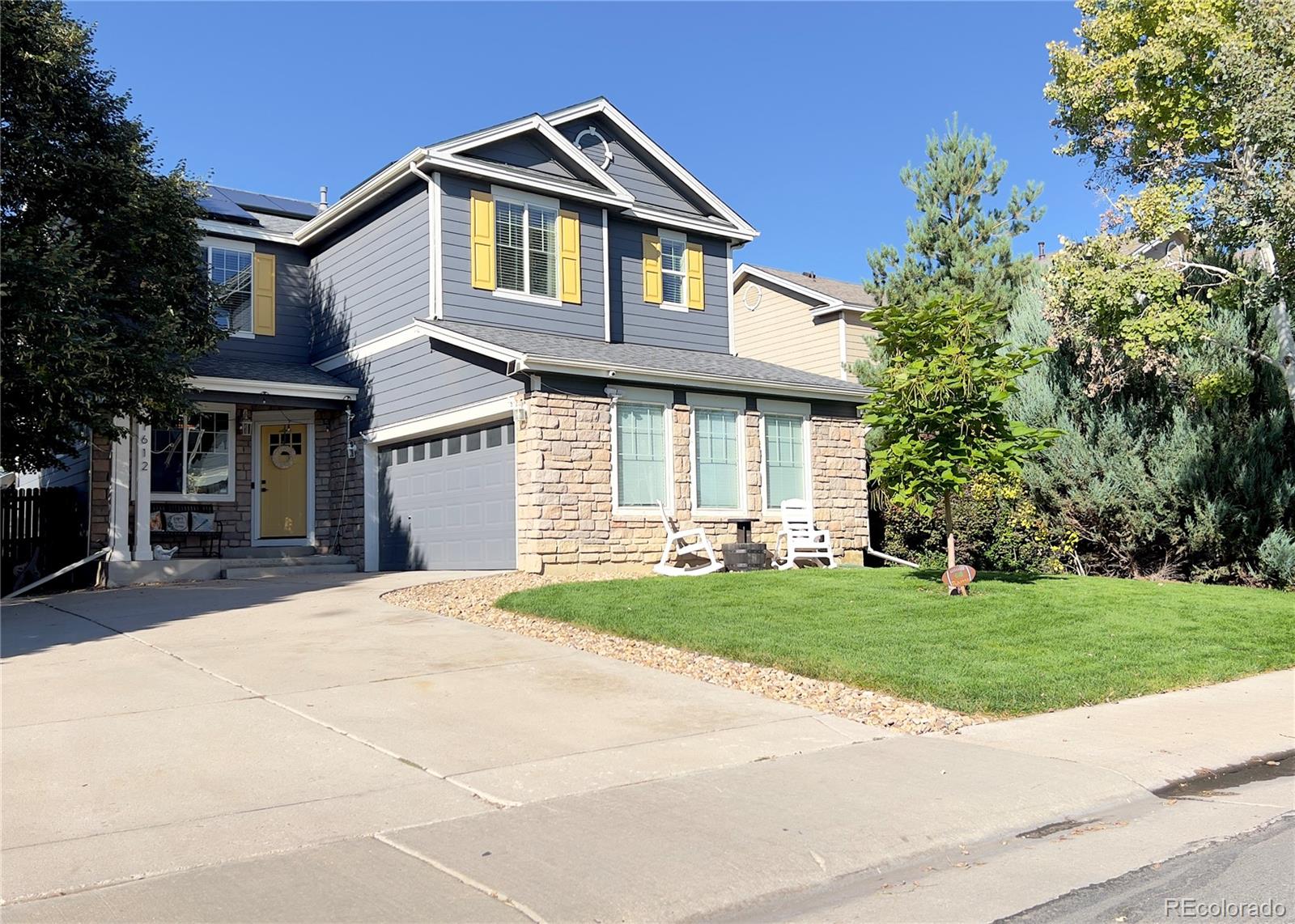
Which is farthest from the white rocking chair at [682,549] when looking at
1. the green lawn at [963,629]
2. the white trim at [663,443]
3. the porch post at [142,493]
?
the porch post at [142,493]

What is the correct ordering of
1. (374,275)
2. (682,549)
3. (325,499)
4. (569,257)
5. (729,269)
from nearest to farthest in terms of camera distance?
(682,549)
(569,257)
(374,275)
(325,499)
(729,269)

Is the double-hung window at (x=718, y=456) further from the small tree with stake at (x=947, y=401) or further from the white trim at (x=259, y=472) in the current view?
the white trim at (x=259, y=472)

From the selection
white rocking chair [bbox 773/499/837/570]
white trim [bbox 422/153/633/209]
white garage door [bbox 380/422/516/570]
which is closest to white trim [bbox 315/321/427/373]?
white garage door [bbox 380/422/516/570]

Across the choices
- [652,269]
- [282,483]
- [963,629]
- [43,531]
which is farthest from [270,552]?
[963,629]

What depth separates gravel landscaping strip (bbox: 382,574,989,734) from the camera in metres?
7.51

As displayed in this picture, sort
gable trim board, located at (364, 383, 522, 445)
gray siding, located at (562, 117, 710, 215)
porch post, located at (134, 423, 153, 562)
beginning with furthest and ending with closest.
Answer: gray siding, located at (562, 117, 710, 215) → porch post, located at (134, 423, 153, 562) → gable trim board, located at (364, 383, 522, 445)

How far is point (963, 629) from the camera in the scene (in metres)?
10.2

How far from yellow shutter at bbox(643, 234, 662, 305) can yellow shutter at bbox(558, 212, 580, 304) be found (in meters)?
1.89

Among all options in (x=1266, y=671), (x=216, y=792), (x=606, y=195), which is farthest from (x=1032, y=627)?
(x=606, y=195)

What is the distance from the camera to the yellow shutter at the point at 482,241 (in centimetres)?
1655

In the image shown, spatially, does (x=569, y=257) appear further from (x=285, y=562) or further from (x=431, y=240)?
(x=285, y=562)

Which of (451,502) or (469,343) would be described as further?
(451,502)

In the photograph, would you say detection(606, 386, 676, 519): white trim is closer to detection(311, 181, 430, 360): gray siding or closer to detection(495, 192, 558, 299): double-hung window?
detection(495, 192, 558, 299): double-hung window

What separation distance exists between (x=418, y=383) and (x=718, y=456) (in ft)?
16.1
